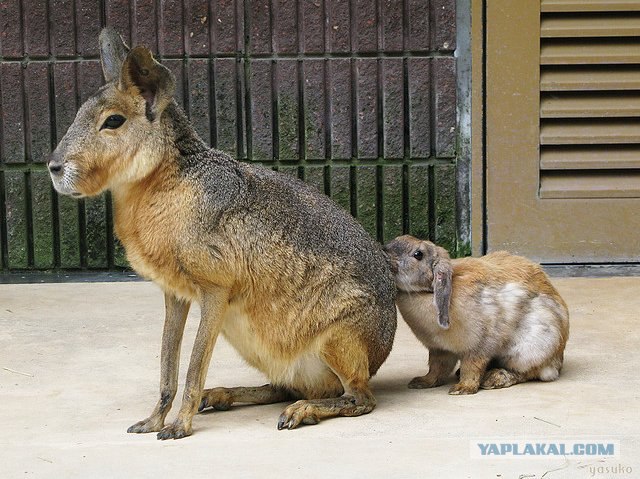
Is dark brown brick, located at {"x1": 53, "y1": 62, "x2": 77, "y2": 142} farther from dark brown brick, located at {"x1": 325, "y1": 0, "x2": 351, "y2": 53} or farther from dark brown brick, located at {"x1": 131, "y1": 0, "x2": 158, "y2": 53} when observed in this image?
dark brown brick, located at {"x1": 325, "y1": 0, "x2": 351, "y2": 53}

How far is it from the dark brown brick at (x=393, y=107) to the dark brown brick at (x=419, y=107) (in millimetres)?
57

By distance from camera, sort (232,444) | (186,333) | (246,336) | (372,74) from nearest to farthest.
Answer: (232,444) < (246,336) < (186,333) < (372,74)

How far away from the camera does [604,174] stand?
24.4 feet

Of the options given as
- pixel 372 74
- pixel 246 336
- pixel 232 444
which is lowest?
pixel 232 444

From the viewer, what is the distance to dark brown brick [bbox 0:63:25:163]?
736cm

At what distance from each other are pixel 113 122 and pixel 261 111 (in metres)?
2.91

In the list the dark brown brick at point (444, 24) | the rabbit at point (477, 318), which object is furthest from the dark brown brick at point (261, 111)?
the rabbit at point (477, 318)

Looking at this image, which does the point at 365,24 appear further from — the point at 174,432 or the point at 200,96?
the point at 174,432

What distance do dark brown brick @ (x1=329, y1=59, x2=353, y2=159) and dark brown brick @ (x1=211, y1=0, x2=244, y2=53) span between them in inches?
23.6

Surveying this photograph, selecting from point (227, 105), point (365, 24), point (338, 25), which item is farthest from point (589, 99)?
point (227, 105)

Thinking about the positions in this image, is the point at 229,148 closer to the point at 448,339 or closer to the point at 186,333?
the point at 186,333

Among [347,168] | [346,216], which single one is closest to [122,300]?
[347,168]

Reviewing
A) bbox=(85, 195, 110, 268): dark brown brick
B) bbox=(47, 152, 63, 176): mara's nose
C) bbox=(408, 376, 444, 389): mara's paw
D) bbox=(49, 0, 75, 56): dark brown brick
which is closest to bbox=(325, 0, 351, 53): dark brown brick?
bbox=(49, 0, 75, 56): dark brown brick

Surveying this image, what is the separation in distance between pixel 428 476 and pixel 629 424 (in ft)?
3.15
